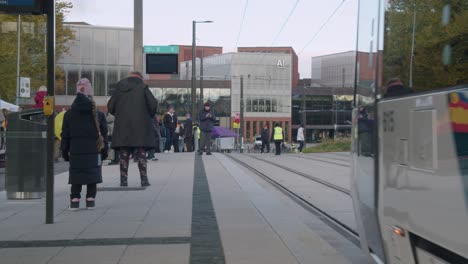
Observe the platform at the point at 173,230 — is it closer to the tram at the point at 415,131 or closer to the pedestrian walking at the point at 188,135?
the tram at the point at 415,131

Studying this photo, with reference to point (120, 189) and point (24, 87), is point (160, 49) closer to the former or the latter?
point (24, 87)

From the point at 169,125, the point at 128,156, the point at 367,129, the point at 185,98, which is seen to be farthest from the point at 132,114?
the point at 185,98

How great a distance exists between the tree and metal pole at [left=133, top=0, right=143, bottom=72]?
800 inches

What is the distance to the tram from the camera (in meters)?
2.87

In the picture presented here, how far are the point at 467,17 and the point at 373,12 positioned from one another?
147 centimetres

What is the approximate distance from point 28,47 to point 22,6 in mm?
32530

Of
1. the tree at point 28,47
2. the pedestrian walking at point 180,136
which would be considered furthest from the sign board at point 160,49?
the tree at point 28,47

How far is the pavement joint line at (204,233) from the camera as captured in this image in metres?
6.01

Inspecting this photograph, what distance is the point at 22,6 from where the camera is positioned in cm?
741

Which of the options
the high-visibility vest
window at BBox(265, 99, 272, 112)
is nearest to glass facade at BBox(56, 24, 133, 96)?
the high-visibility vest

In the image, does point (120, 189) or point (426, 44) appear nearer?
point (426, 44)

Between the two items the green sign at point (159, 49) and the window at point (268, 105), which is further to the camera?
the window at point (268, 105)

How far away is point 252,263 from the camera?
5805 mm

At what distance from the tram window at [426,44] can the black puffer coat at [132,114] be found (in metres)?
6.89
